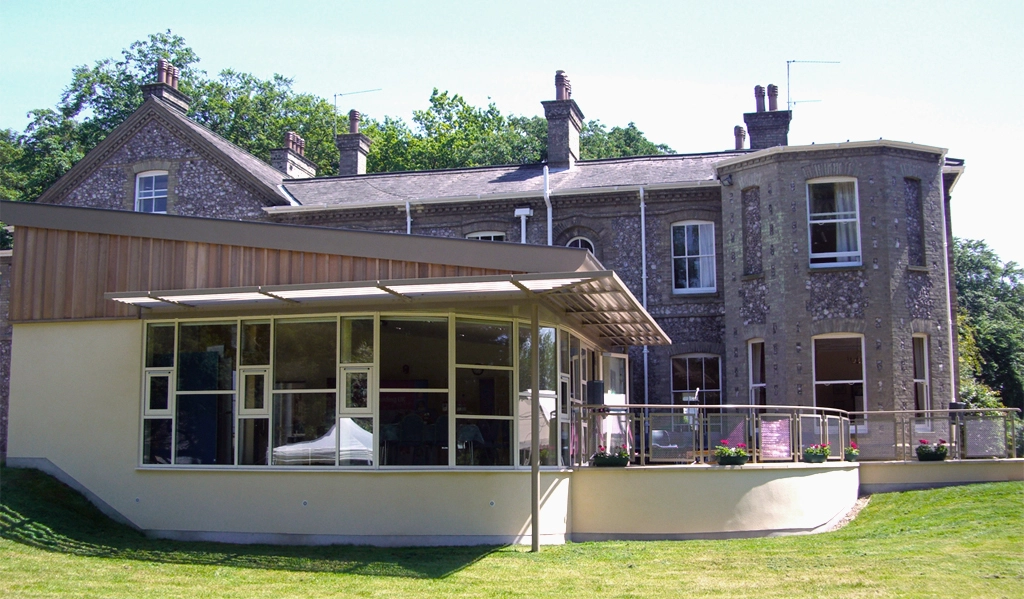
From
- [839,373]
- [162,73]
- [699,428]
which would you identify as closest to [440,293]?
[699,428]

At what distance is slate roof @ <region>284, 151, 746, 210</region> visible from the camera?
2567cm

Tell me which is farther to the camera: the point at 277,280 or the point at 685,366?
the point at 685,366

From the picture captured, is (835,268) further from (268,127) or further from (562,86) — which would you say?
(268,127)

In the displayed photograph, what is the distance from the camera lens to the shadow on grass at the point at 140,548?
501 inches

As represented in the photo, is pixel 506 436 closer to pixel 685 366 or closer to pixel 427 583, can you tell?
pixel 427 583

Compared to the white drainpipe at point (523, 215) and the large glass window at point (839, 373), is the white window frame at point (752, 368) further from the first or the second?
the white drainpipe at point (523, 215)

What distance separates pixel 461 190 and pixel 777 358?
991 cm

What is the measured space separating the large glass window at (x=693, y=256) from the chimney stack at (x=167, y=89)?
1521 centimetres

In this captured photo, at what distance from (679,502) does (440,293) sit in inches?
196

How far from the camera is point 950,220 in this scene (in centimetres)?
2406

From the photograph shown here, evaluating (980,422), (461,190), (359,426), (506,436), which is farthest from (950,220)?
(359,426)

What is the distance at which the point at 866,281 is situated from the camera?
847 inches

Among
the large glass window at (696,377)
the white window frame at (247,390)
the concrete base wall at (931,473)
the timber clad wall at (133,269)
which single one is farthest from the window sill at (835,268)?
the white window frame at (247,390)

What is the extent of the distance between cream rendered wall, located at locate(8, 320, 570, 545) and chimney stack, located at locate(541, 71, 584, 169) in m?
14.2
